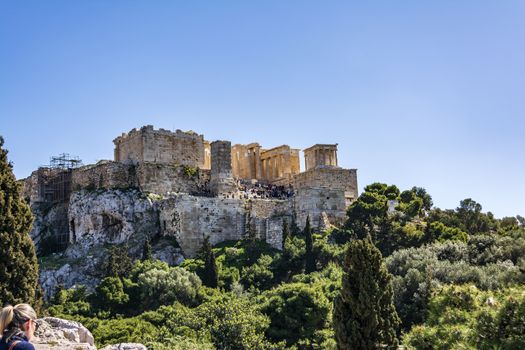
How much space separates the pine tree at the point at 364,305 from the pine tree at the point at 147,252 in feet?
77.4

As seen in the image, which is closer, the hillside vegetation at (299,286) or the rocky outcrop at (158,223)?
the hillside vegetation at (299,286)

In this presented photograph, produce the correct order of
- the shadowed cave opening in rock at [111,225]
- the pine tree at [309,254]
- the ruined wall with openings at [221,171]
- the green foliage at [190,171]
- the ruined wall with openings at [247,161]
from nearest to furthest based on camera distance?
the pine tree at [309,254] < the shadowed cave opening in rock at [111,225] < the ruined wall with openings at [221,171] < the green foliage at [190,171] < the ruined wall with openings at [247,161]

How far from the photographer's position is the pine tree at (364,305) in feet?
73.9

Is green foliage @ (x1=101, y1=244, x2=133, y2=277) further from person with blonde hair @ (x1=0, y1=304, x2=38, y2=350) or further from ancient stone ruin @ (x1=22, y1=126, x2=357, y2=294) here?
person with blonde hair @ (x1=0, y1=304, x2=38, y2=350)

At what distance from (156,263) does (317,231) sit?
11.8 m

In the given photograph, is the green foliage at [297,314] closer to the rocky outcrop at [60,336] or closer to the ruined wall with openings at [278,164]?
the rocky outcrop at [60,336]

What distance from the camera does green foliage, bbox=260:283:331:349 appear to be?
3375cm

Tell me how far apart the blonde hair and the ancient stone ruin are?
39.3 metres

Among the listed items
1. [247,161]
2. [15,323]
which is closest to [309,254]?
[247,161]

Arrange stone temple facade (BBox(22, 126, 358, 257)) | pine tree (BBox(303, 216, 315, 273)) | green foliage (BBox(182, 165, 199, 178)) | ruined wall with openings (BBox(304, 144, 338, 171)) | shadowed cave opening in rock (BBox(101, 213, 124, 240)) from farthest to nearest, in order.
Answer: ruined wall with openings (BBox(304, 144, 338, 171)), green foliage (BBox(182, 165, 199, 178)), shadowed cave opening in rock (BBox(101, 213, 124, 240)), stone temple facade (BBox(22, 126, 358, 257)), pine tree (BBox(303, 216, 315, 273))

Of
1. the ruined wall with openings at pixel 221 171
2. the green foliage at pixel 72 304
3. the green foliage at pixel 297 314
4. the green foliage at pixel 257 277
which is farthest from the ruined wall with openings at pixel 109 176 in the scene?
the green foliage at pixel 297 314

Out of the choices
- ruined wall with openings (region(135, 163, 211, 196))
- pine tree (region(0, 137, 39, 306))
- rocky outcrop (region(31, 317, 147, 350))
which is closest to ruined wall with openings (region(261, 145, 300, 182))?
ruined wall with openings (region(135, 163, 211, 196))

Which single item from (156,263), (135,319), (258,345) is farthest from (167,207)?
(258,345)

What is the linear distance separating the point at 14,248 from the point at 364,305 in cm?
1176
